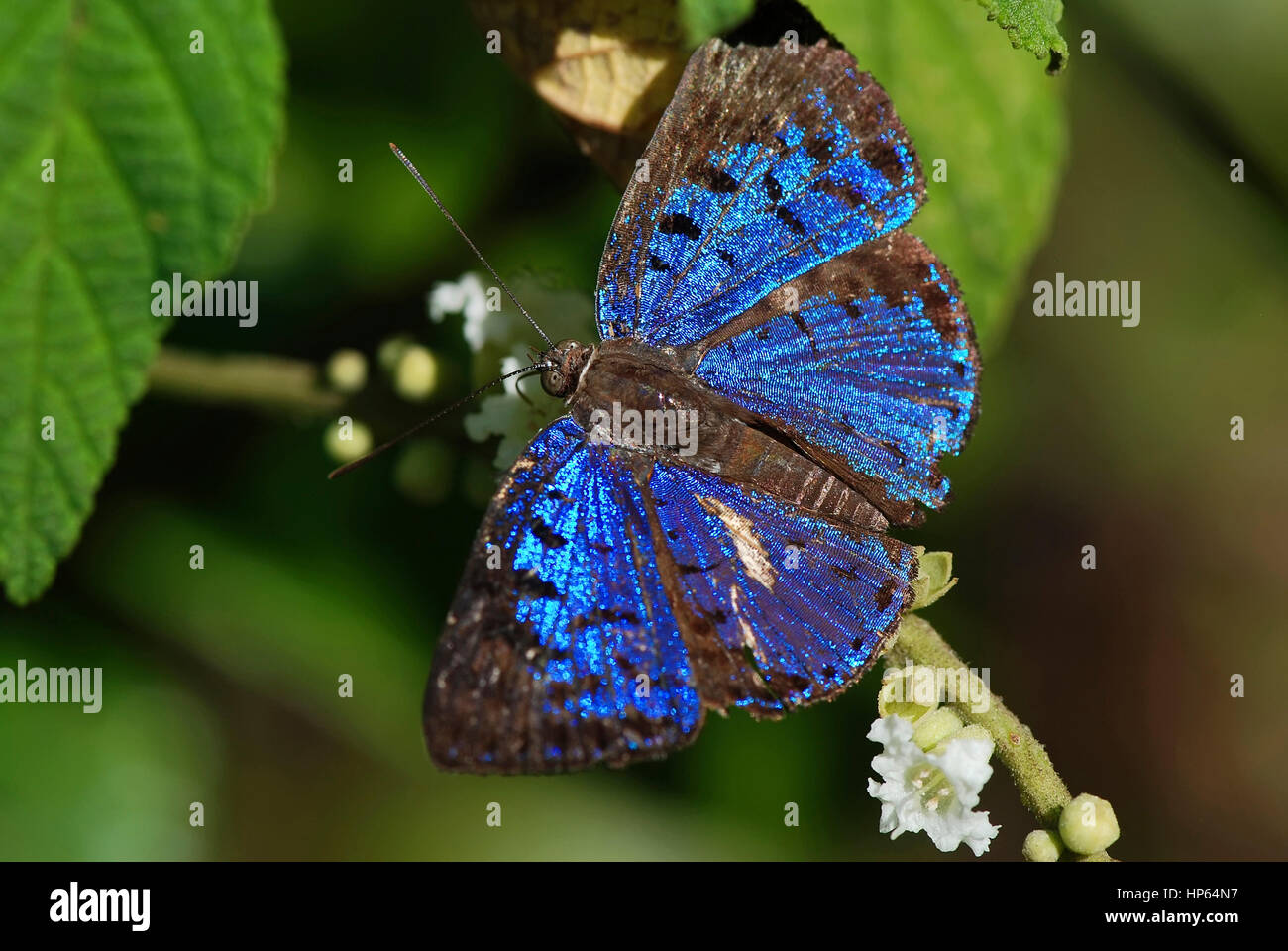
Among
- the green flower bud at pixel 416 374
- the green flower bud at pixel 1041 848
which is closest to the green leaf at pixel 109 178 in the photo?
the green flower bud at pixel 416 374

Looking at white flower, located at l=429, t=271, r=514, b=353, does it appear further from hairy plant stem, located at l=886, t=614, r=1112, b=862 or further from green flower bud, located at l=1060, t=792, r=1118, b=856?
Answer: green flower bud, located at l=1060, t=792, r=1118, b=856

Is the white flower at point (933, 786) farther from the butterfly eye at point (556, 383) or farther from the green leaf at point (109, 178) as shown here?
the green leaf at point (109, 178)

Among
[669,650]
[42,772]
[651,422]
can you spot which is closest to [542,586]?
[669,650]

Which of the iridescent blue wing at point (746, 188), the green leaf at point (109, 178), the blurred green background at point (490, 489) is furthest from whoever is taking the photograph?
the blurred green background at point (490, 489)

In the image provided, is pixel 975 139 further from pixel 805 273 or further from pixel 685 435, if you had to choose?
pixel 685 435

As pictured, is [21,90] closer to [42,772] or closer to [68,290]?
[68,290]

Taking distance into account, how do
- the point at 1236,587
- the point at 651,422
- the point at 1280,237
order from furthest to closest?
the point at 1236,587 → the point at 1280,237 → the point at 651,422
